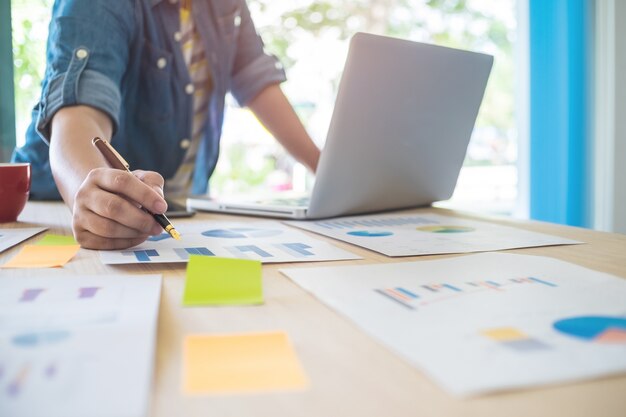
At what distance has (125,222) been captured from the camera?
62 cm

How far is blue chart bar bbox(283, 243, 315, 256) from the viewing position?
629mm

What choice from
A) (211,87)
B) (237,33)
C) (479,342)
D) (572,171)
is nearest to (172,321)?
(479,342)

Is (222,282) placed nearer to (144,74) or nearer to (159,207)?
(159,207)

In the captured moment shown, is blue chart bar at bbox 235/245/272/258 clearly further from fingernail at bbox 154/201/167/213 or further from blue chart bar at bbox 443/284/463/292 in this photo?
blue chart bar at bbox 443/284/463/292

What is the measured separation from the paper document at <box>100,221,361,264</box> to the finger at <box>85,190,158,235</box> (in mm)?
34

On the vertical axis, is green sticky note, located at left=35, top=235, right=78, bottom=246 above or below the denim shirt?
below

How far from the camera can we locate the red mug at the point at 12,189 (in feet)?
2.88

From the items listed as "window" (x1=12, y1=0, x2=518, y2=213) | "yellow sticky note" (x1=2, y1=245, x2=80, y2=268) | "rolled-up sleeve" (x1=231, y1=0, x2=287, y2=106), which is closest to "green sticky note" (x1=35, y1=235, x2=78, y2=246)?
"yellow sticky note" (x1=2, y1=245, x2=80, y2=268)

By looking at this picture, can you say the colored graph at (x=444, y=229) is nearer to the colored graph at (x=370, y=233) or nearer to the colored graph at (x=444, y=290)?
the colored graph at (x=370, y=233)

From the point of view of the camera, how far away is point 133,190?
0.62 m

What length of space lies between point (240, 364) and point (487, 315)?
0.18m

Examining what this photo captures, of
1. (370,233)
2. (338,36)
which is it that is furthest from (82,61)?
(338,36)

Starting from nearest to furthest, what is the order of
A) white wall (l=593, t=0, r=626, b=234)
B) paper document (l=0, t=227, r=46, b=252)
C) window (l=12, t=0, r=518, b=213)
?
paper document (l=0, t=227, r=46, b=252)
white wall (l=593, t=0, r=626, b=234)
window (l=12, t=0, r=518, b=213)

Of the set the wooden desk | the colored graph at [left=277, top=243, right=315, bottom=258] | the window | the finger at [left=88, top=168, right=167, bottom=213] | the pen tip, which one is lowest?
the wooden desk
